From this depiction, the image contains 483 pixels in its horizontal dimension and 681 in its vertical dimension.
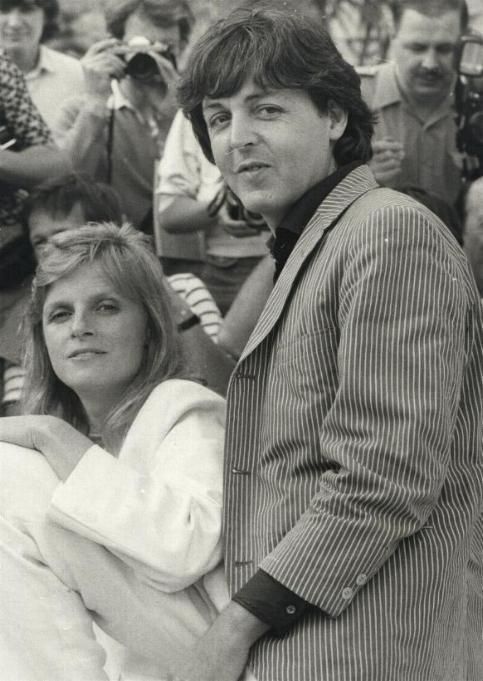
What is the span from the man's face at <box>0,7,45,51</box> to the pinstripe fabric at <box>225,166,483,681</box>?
1654 mm

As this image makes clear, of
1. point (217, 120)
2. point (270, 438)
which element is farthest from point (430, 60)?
→ point (270, 438)

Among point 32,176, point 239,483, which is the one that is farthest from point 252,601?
point 32,176

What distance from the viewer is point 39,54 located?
3262mm

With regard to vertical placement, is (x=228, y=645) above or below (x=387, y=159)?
below

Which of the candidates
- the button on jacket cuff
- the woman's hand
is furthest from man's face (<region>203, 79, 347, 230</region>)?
the button on jacket cuff

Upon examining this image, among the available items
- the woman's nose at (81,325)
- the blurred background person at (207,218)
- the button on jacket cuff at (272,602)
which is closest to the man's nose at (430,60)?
the blurred background person at (207,218)

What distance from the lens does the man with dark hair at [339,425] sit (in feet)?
5.78

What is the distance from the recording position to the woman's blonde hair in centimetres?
260

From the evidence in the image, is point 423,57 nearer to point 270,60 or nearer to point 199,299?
point 199,299

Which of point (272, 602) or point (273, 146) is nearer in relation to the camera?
point (272, 602)

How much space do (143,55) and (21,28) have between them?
0.38m

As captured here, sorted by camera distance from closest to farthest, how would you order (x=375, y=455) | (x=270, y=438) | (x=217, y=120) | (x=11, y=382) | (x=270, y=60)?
(x=375, y=455), (x=270, y=438), (x=270, y=60), (x=217, y=120), (x=11, y=382)

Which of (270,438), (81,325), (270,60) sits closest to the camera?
(270,438)

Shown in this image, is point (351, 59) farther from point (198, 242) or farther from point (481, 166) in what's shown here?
point (198, 242)
